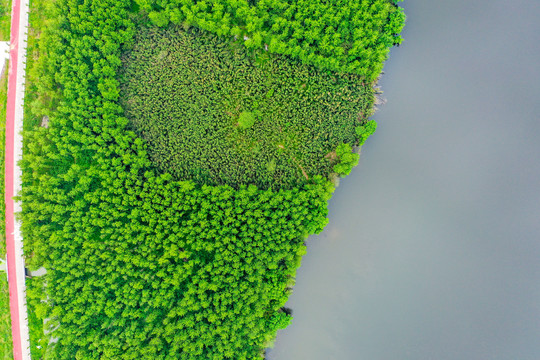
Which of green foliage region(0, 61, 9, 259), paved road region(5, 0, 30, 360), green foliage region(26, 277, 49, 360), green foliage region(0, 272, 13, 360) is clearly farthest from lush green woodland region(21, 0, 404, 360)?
green foliage region(0, 272, 13, 360)

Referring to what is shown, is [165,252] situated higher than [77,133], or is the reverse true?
[77,133]

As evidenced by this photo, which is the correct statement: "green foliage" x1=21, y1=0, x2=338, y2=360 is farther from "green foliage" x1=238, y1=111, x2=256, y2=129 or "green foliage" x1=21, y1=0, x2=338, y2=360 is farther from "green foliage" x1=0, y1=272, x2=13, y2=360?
"green foliage" x1=238, y1=111, x2=256, y2=129

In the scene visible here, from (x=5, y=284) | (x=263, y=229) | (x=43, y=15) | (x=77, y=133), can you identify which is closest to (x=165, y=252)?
(x=263, y=229)

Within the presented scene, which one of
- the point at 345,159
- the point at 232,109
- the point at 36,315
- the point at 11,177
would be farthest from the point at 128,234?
the point at 345,159

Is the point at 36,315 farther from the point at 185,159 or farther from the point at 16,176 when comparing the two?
the point at 185,159

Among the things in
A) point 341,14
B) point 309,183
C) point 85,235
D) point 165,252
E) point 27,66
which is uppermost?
point 341,14

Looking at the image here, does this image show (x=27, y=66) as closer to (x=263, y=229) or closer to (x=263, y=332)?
(x=263, y=229)

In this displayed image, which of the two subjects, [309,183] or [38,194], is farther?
[309,183]
